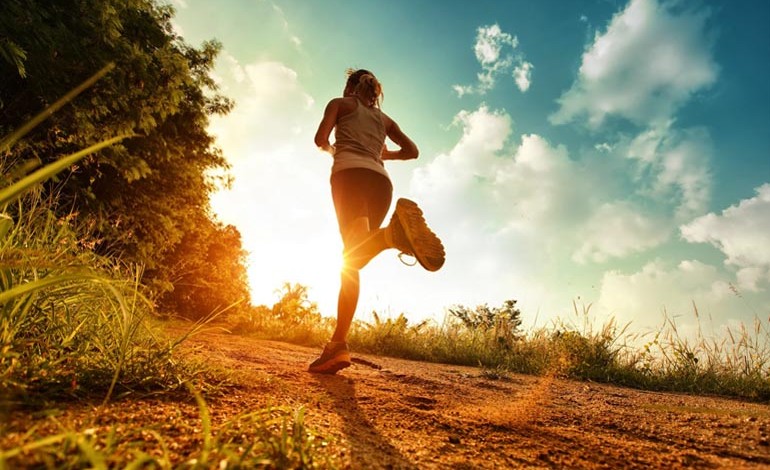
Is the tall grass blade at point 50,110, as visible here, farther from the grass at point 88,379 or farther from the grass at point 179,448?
the grass at point 179,448

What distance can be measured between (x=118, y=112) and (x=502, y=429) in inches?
289

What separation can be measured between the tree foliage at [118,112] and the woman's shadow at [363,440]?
3463mm

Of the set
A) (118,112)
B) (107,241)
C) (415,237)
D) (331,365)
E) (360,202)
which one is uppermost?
(118,112)

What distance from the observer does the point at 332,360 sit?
2404 millimetres

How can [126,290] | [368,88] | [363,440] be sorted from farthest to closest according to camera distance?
[368,88], [126,290], [363,440]

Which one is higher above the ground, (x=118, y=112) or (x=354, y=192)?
(x=118, y=112)

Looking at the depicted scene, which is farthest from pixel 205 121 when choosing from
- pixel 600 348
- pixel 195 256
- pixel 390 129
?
pixel 600 348

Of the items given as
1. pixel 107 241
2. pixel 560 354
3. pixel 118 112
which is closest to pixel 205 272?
pixel 107 241

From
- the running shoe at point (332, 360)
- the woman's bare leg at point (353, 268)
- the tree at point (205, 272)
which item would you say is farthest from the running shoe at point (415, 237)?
the tree at point (205, 272)

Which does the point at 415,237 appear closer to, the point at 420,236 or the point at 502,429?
the point at 420,236

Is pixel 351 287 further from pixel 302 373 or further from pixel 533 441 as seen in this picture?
pixel 533 441

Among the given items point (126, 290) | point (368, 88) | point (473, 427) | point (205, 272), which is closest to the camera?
point (473, 427)

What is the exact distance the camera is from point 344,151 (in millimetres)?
2760

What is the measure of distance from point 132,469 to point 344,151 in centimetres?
239
